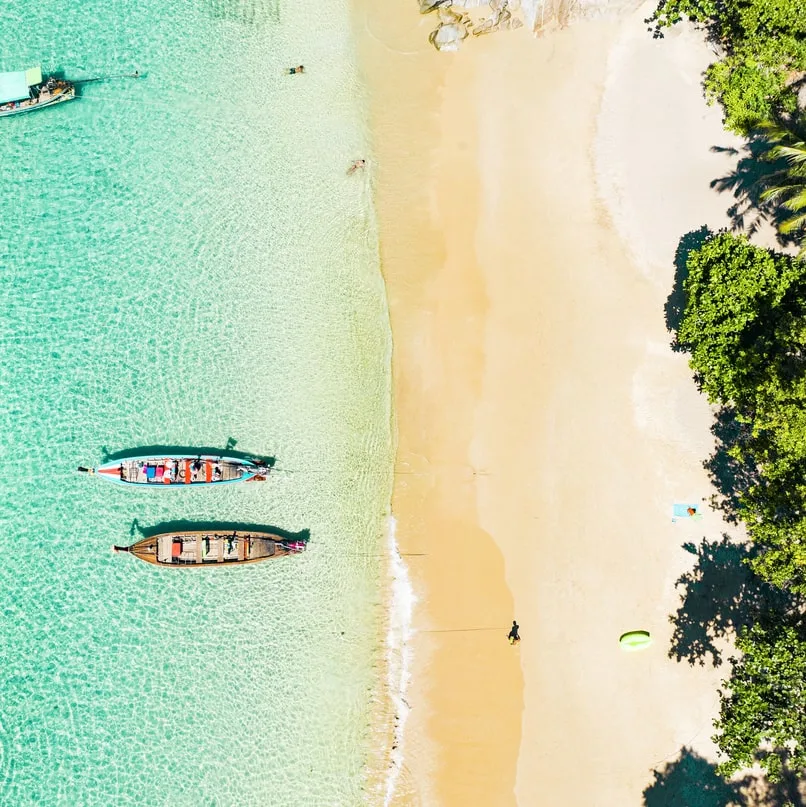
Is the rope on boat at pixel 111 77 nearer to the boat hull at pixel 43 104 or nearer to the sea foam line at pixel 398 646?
the boat hull at pixel 43 104

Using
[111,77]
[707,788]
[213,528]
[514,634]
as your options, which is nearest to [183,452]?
[213,528]

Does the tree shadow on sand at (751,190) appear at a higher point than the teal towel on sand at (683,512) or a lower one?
higher

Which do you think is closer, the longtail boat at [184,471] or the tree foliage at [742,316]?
the tree foliage at [742,316]

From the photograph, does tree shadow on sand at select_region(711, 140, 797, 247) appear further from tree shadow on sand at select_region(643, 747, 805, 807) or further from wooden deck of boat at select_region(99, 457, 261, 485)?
wooden deck of boat at select_region(99, 457, 261, 485)

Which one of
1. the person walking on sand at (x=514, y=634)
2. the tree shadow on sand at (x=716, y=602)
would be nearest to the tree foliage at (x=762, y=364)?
the tree shadow on sand at (x=716, y=602)

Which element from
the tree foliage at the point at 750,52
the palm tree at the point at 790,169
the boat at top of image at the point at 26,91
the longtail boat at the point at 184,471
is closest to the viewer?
the palm tree at the point at 790,169

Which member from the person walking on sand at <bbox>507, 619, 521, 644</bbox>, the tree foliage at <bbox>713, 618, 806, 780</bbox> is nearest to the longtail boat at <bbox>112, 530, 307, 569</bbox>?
the person walking on sand at <bbox>507, 619, 521, 644</bbox>

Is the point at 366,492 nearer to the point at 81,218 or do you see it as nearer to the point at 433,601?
the point at 433,601
